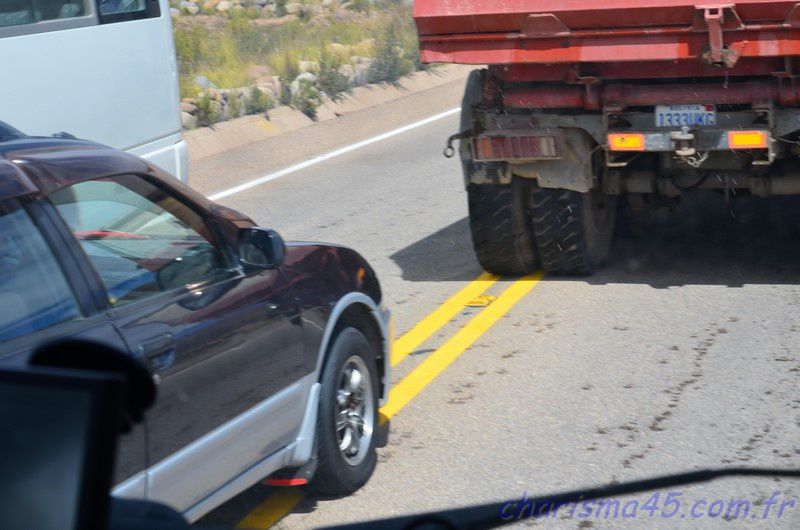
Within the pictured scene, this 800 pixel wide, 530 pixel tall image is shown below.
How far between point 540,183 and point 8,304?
5.18m

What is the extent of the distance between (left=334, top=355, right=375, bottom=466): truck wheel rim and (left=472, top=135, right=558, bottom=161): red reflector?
10.1 ft

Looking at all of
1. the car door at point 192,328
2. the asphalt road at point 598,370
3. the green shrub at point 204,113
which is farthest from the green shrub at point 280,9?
the car door at point 192,328

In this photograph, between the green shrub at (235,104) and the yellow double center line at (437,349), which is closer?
the yellow double center line at (437,349)

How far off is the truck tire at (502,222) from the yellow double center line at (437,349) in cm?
22

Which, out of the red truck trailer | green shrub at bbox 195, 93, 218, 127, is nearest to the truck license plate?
the red truck trailer

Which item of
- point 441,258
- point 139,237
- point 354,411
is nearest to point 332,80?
point 441,258

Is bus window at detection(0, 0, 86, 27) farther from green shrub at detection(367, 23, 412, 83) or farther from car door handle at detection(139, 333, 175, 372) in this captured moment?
green shrub at detection(367, 23, 412, 83)

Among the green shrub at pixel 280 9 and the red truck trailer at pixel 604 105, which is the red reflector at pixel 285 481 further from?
the green shrub at pixel 280 9

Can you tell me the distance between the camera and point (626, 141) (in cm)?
782

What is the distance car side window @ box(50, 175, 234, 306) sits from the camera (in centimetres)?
409

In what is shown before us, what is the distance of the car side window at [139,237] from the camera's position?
4.09 meters

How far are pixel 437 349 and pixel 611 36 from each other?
217 centimetres

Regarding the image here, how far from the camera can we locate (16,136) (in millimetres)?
4504

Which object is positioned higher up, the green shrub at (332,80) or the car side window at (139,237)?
the car side window at (139,237)
